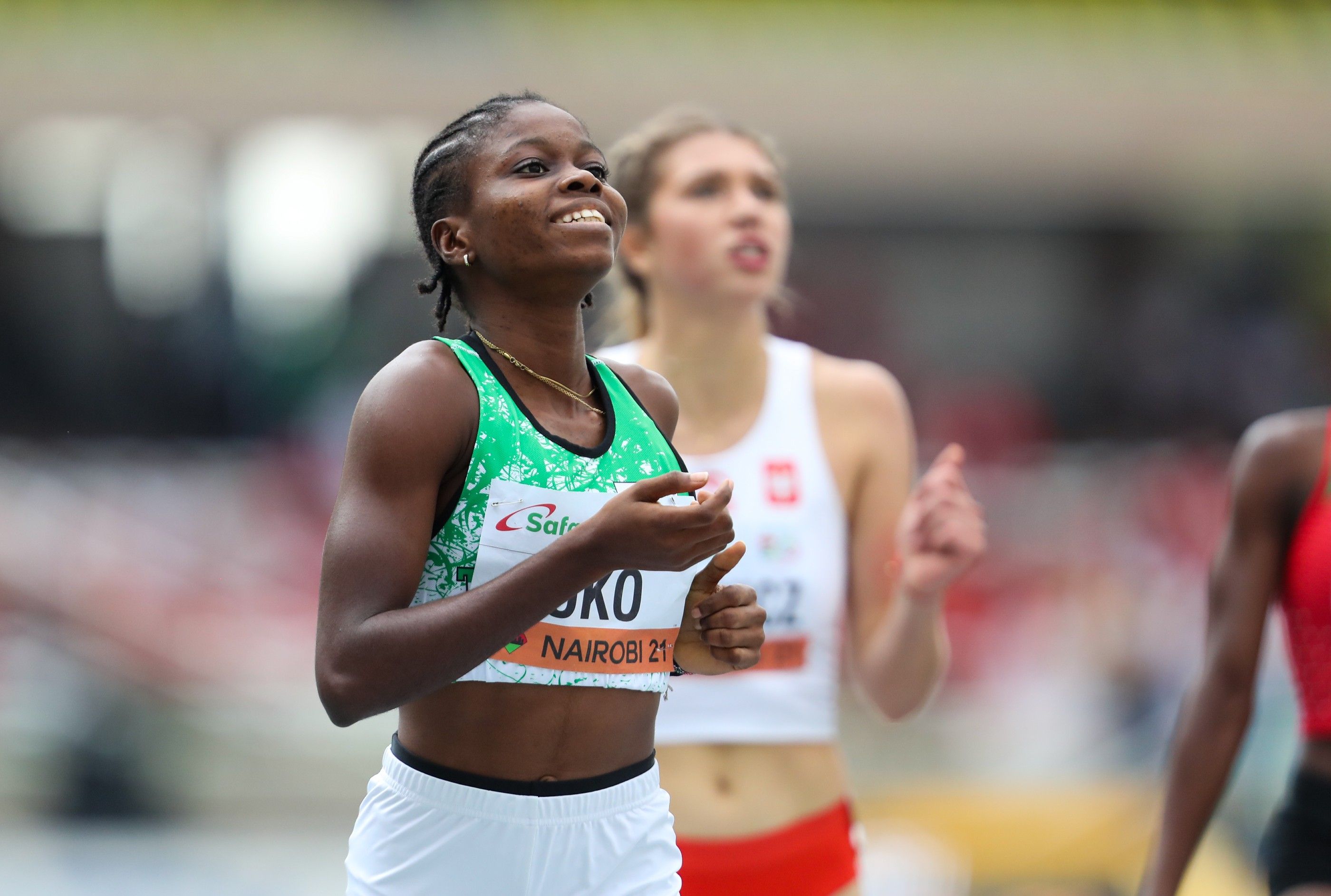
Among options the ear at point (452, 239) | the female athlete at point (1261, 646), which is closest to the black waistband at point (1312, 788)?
the female athlete at point (1261, 646)

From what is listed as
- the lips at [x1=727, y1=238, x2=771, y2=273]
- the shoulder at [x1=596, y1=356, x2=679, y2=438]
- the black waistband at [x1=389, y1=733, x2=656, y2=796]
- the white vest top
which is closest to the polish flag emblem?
the white vest top

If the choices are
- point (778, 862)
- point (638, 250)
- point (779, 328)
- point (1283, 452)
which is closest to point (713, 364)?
point (638, 250)

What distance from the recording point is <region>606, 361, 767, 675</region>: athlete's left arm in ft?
6.51

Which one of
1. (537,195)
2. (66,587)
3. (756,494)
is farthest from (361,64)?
(537,195)

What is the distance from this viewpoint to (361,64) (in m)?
12.6

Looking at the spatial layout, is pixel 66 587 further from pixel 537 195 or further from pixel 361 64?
pixel 537 195

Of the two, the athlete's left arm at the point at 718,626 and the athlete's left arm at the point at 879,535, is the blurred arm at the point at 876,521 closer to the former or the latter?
the athlete's left arm at the point at 879,535

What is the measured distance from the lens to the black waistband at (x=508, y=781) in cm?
181

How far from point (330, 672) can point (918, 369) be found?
1350cm

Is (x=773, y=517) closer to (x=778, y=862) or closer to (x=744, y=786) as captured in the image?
(x=744, y=786)

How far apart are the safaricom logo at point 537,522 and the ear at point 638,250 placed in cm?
157

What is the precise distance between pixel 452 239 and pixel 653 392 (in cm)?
42

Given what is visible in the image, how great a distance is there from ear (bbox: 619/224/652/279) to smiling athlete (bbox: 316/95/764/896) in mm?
1249

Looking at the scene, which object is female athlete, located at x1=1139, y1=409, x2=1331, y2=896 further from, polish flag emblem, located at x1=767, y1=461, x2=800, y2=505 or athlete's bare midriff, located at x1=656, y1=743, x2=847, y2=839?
polish flag emblem, located at x1=767, y1=461, x2=800, y2=505
